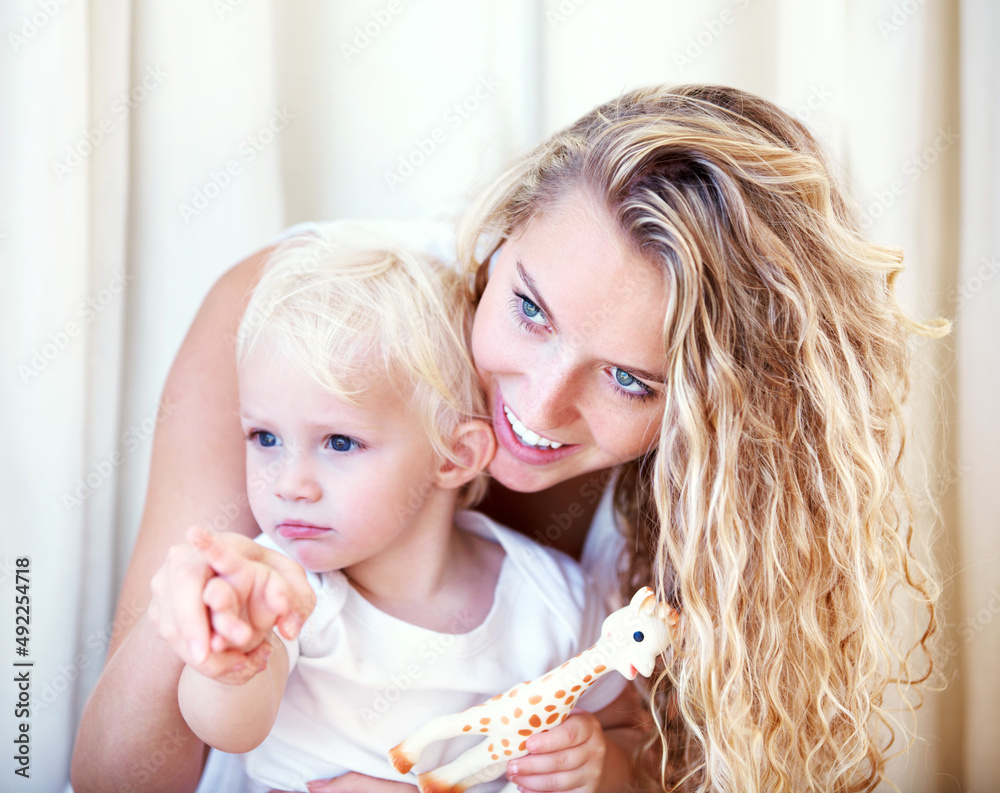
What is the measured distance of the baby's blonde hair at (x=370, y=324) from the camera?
41.0 inches

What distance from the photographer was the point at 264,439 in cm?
109

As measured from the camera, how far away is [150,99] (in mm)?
1390

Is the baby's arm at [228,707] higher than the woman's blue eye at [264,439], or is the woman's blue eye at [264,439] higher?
the woman's blue eye at [264,439]

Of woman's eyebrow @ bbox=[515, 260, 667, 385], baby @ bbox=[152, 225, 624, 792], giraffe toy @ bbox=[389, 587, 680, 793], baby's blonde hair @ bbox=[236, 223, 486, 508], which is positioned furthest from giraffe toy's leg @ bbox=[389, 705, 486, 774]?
woman's eyebrow @ bbox=[515, 260, 667, 385]

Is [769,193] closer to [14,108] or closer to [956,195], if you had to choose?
[956,195]

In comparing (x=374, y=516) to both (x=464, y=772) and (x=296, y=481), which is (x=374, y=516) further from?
(x=464, y=772)

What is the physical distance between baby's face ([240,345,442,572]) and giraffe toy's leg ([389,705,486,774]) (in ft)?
0.79

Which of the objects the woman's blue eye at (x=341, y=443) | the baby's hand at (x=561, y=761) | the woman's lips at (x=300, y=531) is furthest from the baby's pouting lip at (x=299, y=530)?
the baby's hand at (x=561, y=761)

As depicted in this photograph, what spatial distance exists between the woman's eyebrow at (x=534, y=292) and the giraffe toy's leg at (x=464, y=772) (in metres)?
0.54

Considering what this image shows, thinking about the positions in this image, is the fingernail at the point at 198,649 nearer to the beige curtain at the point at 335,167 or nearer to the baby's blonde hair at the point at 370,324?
the baby's blonde hair at the point at 370,324

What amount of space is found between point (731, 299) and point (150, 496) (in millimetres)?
849

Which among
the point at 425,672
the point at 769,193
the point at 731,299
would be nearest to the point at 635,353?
the point at 731,299

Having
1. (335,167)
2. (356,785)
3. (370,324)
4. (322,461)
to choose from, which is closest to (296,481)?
(322,461)

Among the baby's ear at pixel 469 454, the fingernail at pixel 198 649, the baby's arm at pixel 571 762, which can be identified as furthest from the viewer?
the baby's ear at pixel 469 454
